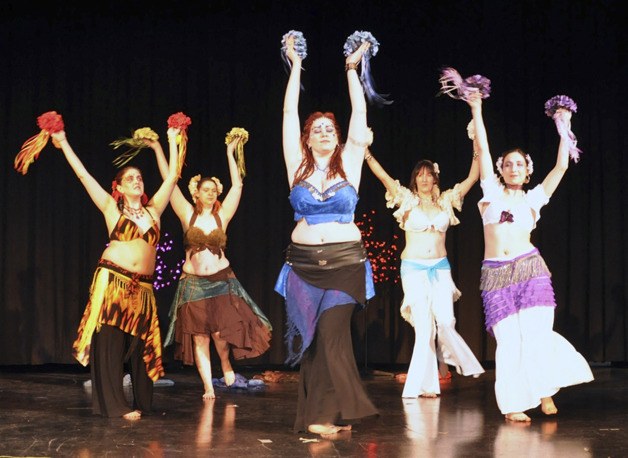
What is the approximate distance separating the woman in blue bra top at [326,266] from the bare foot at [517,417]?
3.60ft

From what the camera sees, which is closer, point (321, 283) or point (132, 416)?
point (321, 283)

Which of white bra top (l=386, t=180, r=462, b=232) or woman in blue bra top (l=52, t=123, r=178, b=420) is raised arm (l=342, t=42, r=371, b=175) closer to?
woman in blue bra top (l=52, t=123, r=178, b=420)

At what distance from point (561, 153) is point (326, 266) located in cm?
174

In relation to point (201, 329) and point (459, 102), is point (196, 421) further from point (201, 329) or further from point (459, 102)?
point (459, 102)

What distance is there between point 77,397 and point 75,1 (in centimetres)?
367

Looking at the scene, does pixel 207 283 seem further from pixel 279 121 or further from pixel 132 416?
pixel 279 121

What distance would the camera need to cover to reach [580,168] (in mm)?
8469

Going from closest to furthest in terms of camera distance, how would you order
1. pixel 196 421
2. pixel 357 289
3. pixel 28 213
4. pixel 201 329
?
pixel 357 289
pixel 196 421
pixel 201 329
pixel 28 213

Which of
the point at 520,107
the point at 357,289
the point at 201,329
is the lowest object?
the point at 201,329

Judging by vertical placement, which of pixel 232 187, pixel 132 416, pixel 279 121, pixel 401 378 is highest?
pixel 279 121

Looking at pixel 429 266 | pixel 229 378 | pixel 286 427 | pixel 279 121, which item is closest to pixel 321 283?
pixel 286 427

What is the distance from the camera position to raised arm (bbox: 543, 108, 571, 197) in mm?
5355

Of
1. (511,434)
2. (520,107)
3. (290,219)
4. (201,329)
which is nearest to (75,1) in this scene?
(290,219)

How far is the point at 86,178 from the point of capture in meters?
5.29
